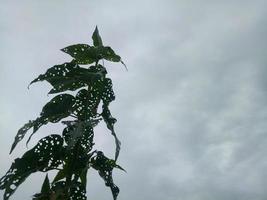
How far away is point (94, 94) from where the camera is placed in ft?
13.4

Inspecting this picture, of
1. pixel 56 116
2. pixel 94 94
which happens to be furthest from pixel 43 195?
pixel 94 94

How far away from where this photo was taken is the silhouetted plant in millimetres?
3682

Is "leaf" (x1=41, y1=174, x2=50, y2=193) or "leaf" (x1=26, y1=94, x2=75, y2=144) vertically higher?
"leaf" (x1=26, y1=94, x2=75, y2=144)

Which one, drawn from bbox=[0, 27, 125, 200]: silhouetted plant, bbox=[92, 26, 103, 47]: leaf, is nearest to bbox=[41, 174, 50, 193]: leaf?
bbox=[0, 27, 125, 200]: silhouetted plant

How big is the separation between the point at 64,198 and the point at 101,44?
187cm

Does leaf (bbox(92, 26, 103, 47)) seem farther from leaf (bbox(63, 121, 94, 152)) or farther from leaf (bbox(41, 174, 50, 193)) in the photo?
leaf (bbox(41, 174, 50, 193))

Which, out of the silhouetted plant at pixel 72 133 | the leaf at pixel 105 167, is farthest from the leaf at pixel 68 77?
the leaf at pixel 105 167

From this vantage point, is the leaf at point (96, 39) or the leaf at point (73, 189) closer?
the leaf at point (73, 189)

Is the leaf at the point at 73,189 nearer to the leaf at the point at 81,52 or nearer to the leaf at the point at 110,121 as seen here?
the leaf at the point at 110,121

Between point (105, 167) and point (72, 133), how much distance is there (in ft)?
1.99

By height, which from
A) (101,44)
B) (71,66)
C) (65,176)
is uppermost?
(101,44)

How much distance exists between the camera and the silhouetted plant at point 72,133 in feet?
12.1

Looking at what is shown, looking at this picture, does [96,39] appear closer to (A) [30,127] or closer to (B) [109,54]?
(B) [109,54]

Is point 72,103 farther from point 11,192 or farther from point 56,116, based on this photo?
point 11,192
